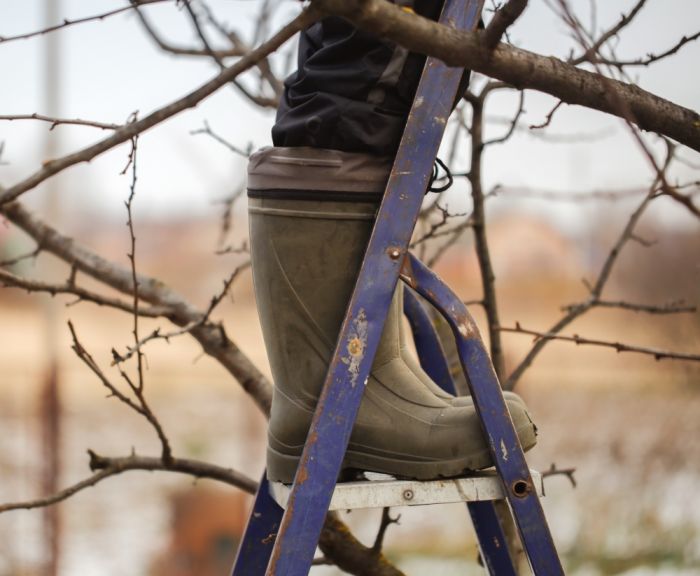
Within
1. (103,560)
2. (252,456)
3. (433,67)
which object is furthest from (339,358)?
(103,560)

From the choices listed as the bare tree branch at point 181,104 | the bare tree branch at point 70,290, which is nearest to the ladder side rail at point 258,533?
the bare tree branch at point 70,290

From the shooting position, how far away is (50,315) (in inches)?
173

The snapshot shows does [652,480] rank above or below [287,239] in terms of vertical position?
above

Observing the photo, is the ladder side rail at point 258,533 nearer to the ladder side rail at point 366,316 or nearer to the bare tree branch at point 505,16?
the ladder side rail at point 366,316

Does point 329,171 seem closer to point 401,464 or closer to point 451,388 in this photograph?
point 401,464

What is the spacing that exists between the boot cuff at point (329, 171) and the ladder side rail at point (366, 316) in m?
0.04

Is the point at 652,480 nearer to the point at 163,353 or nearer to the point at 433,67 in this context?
the point at 433,67

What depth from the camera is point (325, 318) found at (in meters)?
1.15

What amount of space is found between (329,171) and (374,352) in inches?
8.9

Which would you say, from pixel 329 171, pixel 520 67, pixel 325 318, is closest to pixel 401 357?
pixel 325 318

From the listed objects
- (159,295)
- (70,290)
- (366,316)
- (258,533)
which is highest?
(159,295)

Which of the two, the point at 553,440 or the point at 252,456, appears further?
the point at 553,440

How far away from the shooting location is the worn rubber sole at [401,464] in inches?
44.8

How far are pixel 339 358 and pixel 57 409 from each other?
2841mm
